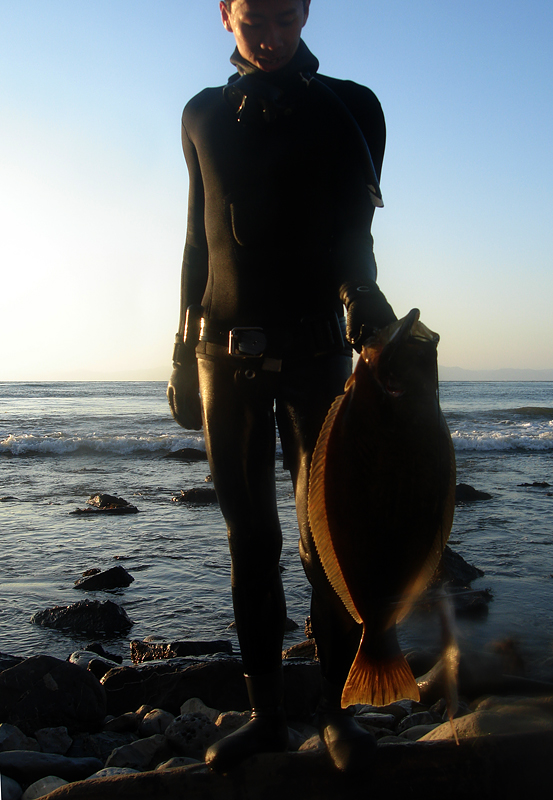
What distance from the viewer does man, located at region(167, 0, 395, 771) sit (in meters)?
2.24

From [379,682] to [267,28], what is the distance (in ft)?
7.88

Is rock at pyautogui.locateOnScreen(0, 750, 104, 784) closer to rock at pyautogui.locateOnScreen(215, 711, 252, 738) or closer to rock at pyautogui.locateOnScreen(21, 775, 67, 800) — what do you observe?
rock at pyautogui.locateOnScreen(21, 775, 67, 800)

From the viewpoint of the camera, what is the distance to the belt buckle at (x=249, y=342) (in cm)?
225

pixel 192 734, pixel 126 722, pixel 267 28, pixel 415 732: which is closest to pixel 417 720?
pixel 415 732

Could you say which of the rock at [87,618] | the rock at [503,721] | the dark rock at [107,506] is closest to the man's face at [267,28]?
the rock at [503,721]

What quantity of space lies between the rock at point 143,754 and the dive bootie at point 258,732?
1.05m

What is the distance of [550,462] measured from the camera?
15.0m

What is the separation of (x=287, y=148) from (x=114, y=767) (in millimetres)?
Result: 3014

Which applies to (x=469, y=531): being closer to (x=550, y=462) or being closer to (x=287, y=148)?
(x=287, y=148)

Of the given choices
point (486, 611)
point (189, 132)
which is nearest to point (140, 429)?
point (486, 611)

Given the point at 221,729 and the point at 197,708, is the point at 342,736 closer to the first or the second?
the point at 221,729

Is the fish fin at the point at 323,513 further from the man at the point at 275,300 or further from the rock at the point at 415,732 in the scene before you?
the rock at the point at 415,732

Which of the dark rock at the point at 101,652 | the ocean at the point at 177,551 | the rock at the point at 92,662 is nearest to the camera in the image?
the rock at the point at 92,662

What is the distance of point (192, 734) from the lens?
3.21 m
